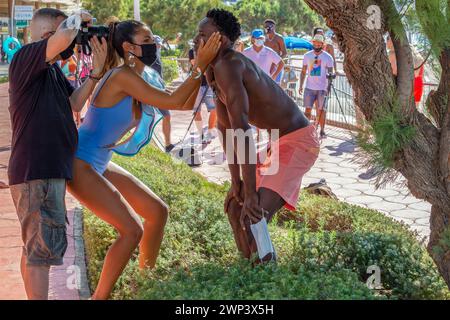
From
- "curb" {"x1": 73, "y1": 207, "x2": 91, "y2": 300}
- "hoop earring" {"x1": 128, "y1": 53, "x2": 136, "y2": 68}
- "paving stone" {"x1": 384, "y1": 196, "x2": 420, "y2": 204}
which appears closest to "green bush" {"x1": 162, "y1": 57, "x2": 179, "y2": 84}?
"paving stone" {"x1": 384, "y1": 196, "x2": 420, "y2": 204}

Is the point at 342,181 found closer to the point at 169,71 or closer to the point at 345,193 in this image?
the point at 345,193

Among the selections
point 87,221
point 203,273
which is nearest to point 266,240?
point 203,273

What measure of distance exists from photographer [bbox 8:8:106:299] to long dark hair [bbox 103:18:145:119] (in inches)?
18.7

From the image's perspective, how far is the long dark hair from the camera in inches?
169

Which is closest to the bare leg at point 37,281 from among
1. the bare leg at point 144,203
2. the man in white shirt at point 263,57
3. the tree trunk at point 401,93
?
the bare leg at point 144,203

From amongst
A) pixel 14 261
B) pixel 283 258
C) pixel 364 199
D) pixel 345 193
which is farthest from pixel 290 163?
pixel 345 193

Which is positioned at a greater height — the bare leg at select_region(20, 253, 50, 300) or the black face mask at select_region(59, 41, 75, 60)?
the black face mask at select_region(59, 41, 75, 60)

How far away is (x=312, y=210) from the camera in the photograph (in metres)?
6.46

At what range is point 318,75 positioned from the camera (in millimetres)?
12078

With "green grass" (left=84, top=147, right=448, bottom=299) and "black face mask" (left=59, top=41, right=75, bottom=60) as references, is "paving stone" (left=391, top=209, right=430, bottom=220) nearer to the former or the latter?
"green grass" (left=84, top=147, right=448, bottom=299)

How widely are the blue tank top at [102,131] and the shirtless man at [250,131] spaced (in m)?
0.51

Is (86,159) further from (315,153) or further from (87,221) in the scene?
(87,221)

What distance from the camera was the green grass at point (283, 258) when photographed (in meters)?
3.70
